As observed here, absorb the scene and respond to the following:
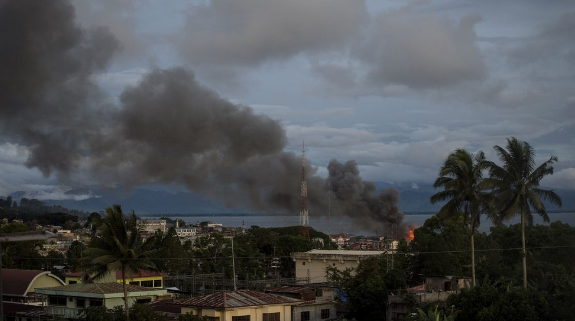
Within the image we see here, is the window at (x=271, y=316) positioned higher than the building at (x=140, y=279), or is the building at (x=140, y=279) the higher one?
the building at (x=140, y=279)

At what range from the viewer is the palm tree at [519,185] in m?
36.8

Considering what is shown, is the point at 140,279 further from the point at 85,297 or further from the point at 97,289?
the point at 85,297

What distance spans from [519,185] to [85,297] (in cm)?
2578

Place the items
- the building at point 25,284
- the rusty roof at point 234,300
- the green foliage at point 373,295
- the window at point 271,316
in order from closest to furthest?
the rusty roof at point 234,300, the window at point 271,316, the green foliage at point 373,295, the building at point 25,284

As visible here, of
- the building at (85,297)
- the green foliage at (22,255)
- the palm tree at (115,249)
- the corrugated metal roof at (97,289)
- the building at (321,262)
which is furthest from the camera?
the green foliage at (22,255)

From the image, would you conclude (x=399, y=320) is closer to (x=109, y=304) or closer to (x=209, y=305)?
(x=209, y=305)

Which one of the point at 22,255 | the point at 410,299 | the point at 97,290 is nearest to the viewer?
the point at 410,299

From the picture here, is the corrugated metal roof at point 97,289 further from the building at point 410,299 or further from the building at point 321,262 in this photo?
the building at point 321,262

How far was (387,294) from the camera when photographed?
40.2m

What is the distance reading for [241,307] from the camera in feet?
111

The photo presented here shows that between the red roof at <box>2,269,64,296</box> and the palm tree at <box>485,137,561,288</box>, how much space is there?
31.7 m

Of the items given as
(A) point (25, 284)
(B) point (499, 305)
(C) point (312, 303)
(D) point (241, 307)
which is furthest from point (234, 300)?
(A) point (25, 284)

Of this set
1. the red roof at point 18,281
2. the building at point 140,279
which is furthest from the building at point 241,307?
the red roof at point 18,281

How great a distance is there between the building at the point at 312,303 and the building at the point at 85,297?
27.7ft
